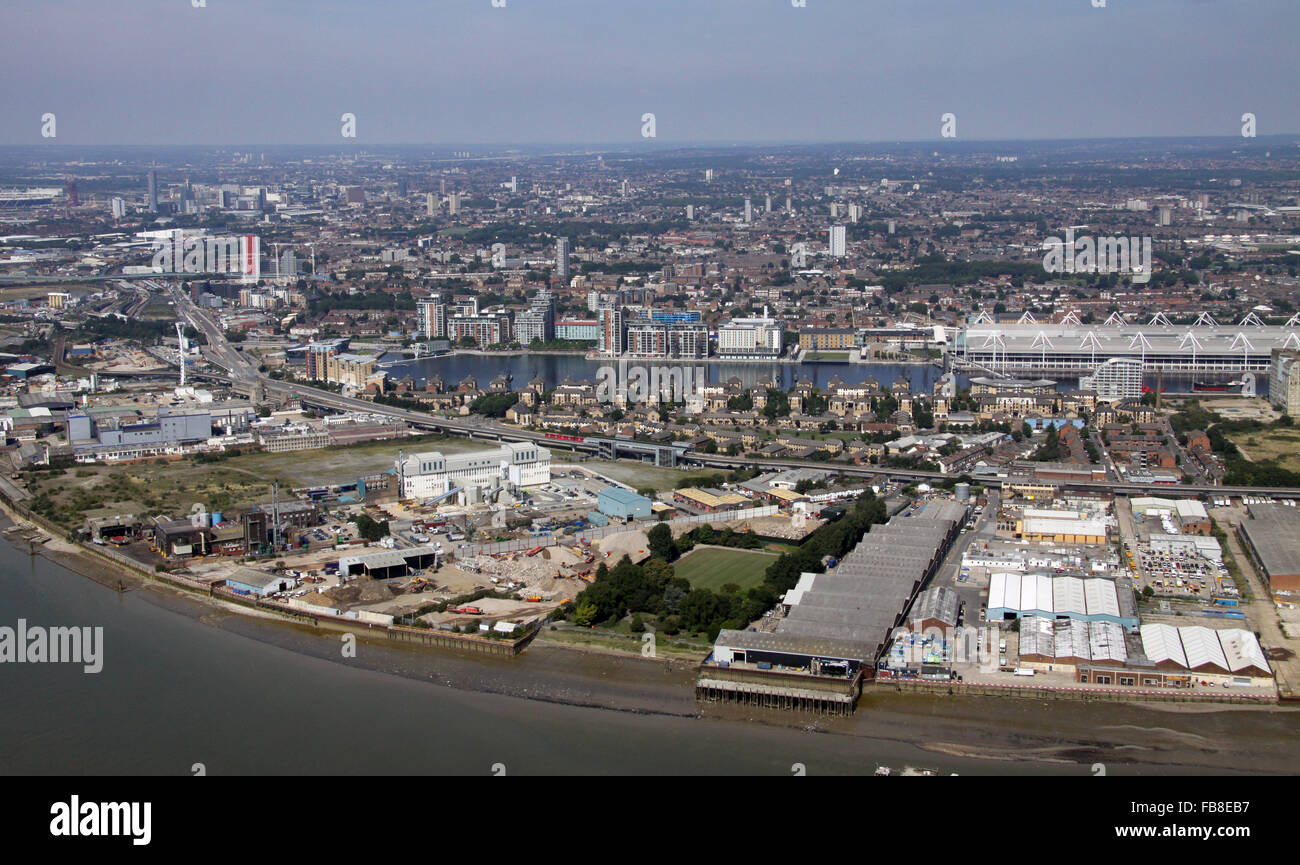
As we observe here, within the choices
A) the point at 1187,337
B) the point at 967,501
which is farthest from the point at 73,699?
the point at 1187,337

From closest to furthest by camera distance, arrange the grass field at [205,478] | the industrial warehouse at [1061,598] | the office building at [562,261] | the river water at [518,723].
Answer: the river water at [518,723], the industrial warehouse at [1061,598], the grass field at [205,478], the office building at [562,261]

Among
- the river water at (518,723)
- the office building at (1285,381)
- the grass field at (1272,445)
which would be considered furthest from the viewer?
the office building at (1285,381)

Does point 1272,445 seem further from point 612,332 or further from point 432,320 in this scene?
point 432,320

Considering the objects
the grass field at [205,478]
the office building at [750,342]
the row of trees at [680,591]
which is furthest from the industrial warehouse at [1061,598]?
the office building at [750,342]

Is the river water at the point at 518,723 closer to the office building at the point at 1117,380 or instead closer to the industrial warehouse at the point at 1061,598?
the industrial warehouse at the point at 1061,598

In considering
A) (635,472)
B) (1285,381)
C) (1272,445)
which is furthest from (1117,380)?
(635,472)
